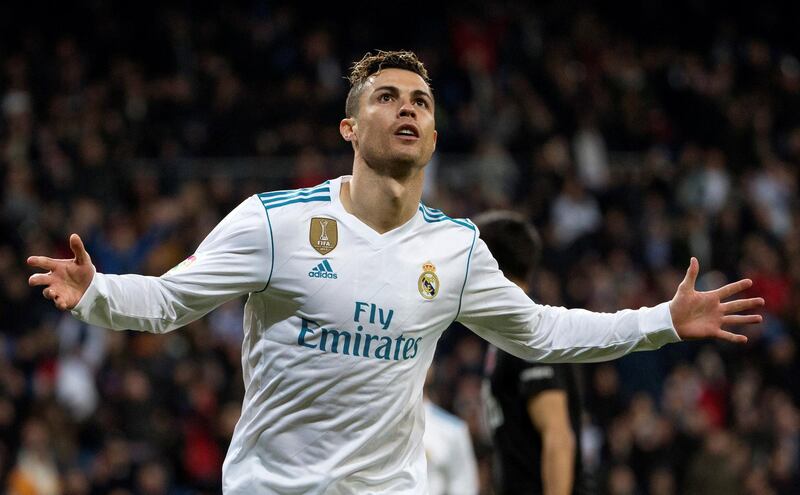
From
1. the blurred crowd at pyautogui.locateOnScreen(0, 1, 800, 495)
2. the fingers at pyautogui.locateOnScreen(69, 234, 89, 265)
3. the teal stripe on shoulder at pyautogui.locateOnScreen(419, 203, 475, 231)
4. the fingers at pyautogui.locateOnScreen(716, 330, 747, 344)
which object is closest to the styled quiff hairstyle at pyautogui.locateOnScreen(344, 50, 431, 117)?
the teal stripe on shoulder at pyautogui.locateOnScreen(419, 203, 475, 231)

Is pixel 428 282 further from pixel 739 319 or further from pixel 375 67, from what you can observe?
pixel 739 319

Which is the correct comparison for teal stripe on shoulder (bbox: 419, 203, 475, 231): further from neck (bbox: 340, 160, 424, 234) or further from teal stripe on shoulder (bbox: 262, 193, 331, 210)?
teal stripe on shoulder (bbox: 262, 193, 331, 210)

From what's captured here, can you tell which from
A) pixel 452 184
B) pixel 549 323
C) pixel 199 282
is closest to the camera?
pixel 199 282

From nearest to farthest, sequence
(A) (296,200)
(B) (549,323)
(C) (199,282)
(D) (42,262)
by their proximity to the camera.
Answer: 1. (D) (42,262)
2. (C) (199,282)
3. (A) (296,200)
4. (B) (549,323)

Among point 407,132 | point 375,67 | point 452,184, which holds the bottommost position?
point 407,132

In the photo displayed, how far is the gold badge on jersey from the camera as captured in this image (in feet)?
13.5

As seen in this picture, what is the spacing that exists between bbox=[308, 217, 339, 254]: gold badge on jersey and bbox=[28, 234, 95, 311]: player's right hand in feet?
2.48

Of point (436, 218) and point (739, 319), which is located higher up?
point (436, 218)

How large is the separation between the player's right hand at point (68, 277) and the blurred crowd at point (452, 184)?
7002 millimetres

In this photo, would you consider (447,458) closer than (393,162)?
No

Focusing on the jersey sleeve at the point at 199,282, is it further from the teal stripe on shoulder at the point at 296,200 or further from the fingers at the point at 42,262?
the fingers at the point at 42,262

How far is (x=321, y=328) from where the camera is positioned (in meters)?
4.05

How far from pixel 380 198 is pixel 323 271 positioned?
0.37m

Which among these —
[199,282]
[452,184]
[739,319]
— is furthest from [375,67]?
[452,184]
